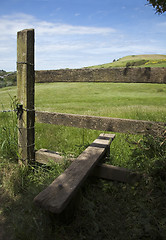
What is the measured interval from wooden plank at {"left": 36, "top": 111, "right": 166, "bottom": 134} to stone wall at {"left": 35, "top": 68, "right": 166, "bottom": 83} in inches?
25.2

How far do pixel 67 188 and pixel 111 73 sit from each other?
167cm

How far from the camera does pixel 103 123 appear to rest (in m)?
3.33

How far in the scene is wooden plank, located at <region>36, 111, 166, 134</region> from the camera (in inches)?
121

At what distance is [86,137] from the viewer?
519cm

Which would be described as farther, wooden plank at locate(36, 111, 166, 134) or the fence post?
the fence post

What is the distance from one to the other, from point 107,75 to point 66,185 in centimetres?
161

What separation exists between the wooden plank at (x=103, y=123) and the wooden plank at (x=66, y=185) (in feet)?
1.50

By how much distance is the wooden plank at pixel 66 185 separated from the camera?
1876 millimetres

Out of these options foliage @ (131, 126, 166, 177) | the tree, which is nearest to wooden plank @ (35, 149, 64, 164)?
foliage @ (131, 126, 166, 177)

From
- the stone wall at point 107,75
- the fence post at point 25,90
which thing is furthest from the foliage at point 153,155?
the fence post at point 25,90

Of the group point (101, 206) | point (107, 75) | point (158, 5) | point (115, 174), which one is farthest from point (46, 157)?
point (158, 5)

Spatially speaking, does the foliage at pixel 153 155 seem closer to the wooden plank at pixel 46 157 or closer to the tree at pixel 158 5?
the wooden plank at pixel 46 157

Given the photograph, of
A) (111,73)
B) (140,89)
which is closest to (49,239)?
(111,73)

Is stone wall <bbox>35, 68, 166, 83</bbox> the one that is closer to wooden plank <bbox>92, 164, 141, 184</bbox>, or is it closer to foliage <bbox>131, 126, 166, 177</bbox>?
foliage <bbox>131, 126, 166, 177</bbox>
